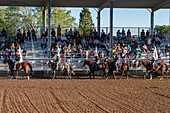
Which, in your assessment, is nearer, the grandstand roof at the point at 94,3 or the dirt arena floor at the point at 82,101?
the dirt arena floor at the point at 82,101

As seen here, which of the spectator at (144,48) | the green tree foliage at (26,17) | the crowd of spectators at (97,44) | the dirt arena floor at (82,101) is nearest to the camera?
the dirt arena floor at (82,101)

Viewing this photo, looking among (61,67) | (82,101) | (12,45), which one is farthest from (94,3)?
(82,101)

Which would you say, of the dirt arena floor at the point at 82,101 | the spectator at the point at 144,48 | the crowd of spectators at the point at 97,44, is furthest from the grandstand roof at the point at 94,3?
the dirt arena floor at the point at 82,101

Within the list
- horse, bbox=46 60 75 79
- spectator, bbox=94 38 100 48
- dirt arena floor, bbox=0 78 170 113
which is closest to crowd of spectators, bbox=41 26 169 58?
spectator, bbox=94 38 100 48

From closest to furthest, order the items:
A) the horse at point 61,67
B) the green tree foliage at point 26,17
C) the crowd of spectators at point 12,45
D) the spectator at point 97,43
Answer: the horse at point 61,67, the crowd of spectators at point 12,45, the spectator at point 97,43, the green tree foliage at point 26,17

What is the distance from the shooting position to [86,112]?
845cm

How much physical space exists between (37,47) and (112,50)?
293 inches

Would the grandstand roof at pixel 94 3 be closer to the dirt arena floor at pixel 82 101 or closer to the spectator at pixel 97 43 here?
the spectator at pixel 97 43

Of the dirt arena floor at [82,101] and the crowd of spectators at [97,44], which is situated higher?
the crowd of spectators at [97,44]

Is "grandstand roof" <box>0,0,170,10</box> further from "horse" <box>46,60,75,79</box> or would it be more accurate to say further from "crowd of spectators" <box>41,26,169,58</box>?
"horse" <box>46,60,75,79</box>

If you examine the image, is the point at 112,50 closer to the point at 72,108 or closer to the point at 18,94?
the point at 18,94

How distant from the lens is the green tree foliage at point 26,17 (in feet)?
154

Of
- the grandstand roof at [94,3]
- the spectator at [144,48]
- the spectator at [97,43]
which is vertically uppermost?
the grandstand roof at [94,3]

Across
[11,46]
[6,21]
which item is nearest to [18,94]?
[11,46]
